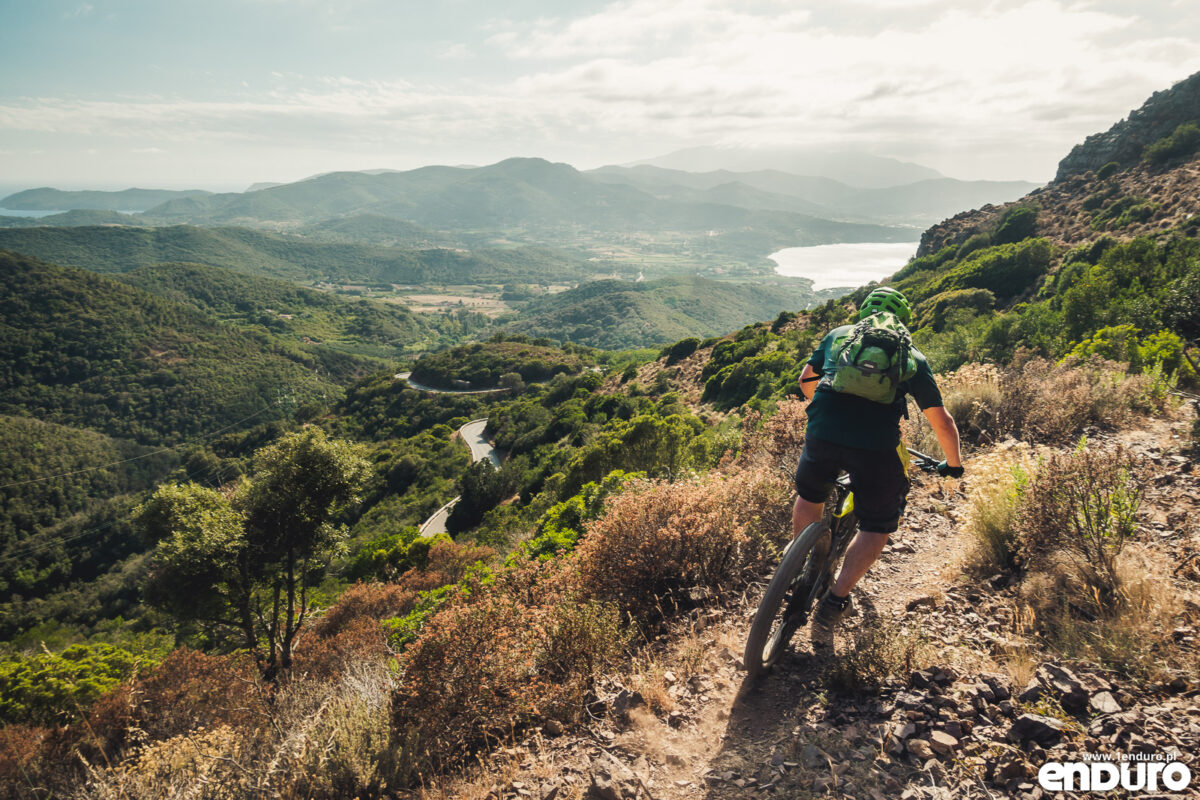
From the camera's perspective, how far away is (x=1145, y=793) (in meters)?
1.82

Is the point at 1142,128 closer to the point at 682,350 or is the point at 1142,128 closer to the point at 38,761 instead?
the point at 682,350

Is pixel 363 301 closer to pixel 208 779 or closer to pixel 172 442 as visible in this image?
pixel 172 442

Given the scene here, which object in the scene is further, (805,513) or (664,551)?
(664,551)

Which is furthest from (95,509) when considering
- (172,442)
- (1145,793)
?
(1145,793)

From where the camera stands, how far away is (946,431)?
296cm

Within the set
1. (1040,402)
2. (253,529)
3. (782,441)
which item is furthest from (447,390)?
(1040,402)

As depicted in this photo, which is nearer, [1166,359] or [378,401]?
[1166,359]

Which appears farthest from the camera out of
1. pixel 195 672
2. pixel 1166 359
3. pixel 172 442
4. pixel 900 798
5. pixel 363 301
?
pixel 363 301

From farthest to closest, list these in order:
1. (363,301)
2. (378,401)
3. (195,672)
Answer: (363,301), (378,401), (195,672)

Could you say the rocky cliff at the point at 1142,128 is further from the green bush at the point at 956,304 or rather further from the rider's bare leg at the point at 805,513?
the rider's bare leg at the point at 805,513

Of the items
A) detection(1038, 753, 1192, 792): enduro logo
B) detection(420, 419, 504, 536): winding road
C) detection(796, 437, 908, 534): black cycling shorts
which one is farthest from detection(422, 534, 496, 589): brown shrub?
detection(1038, 753, 1192, 792): enduro logo

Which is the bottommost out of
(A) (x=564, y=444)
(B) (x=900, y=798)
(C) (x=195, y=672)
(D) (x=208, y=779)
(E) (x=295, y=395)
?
(E) (x=295, y=395)

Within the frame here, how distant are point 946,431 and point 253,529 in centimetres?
990

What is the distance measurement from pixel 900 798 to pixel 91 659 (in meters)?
15.8
